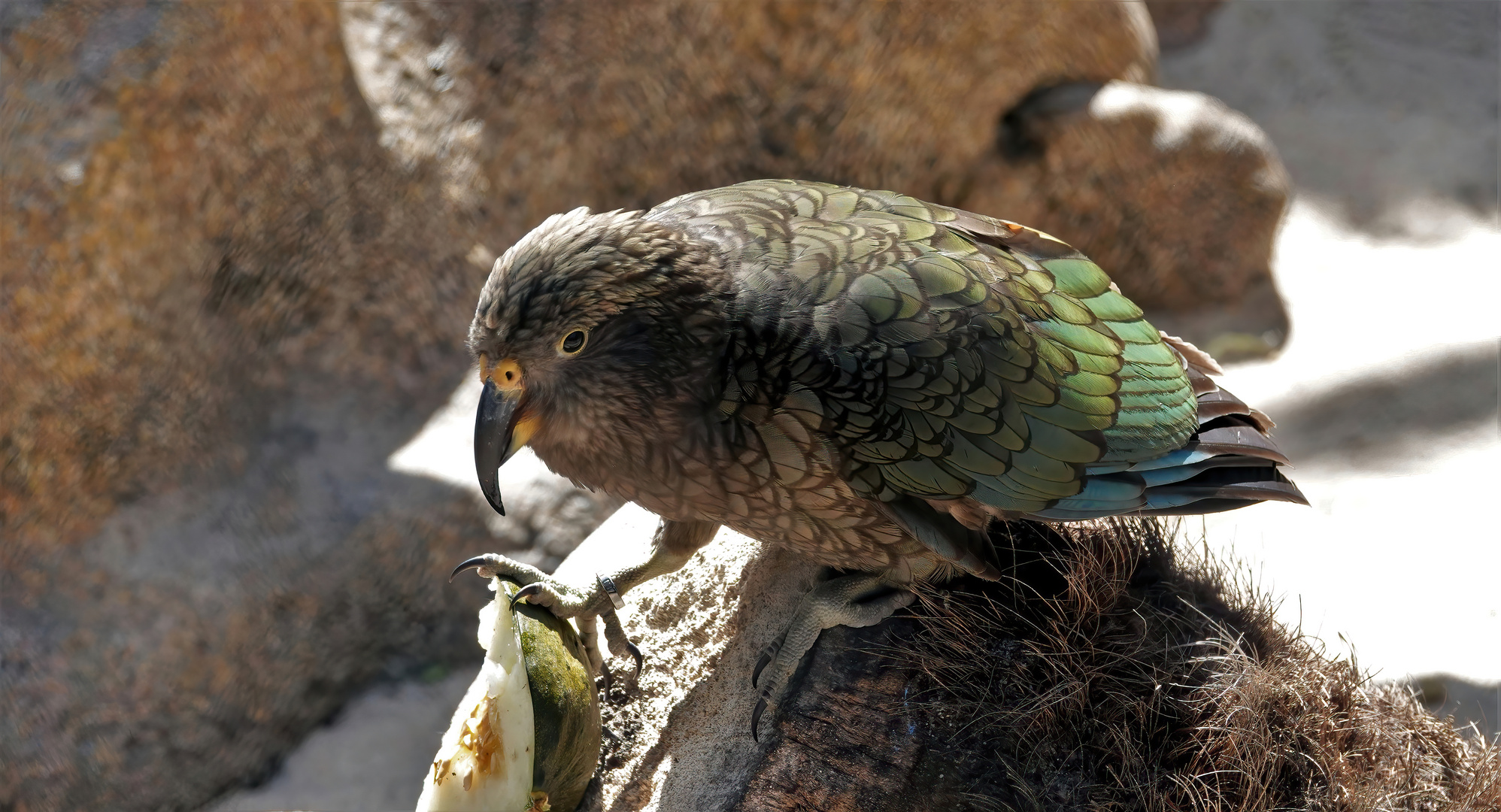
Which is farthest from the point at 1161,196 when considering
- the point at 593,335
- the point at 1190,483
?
the point at 593,335

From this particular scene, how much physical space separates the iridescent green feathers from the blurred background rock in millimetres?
2344

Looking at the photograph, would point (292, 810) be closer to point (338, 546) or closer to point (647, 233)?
point (338, 546)

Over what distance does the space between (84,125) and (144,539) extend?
1.54 m

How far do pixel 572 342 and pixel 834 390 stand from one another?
568 millimetres

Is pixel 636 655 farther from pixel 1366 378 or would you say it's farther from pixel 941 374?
pixel 1366 378

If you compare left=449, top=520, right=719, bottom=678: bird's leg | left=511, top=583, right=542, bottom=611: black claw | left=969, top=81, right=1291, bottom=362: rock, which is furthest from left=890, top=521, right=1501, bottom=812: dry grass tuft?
left=969, top=81, right=1291, bottom=362: rock

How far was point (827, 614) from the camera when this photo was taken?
8.83 ft

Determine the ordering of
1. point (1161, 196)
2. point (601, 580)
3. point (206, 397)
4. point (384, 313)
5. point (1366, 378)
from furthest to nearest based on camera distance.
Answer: point (1161, 196), point (1366, 378), point (384, 313), point (206, 397), point (601, 580)

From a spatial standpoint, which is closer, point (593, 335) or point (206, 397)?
point (593, 335)

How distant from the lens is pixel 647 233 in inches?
92.9

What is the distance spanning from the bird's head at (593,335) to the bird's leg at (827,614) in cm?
68

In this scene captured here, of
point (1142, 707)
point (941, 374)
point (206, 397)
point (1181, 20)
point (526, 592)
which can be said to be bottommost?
point (206, 397)

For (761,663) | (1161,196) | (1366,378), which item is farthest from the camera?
(1161,196)

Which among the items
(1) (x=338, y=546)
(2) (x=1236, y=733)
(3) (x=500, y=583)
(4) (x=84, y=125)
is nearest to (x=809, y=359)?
(3) (x=500, y=583)
